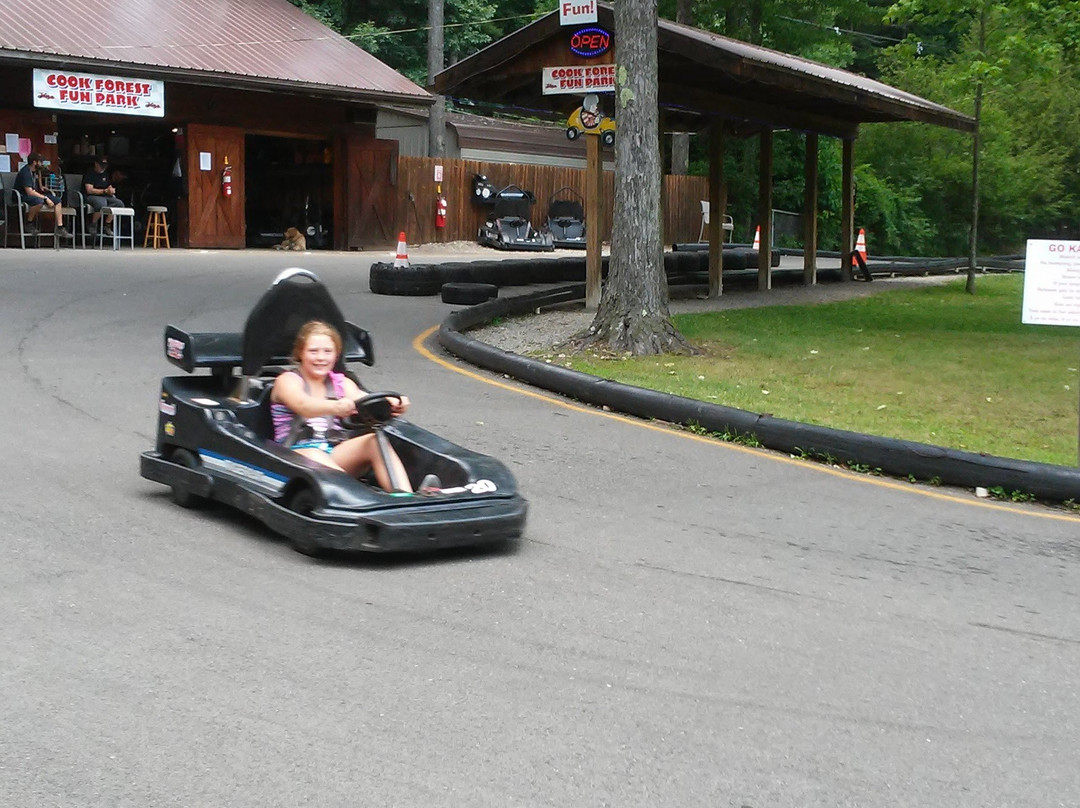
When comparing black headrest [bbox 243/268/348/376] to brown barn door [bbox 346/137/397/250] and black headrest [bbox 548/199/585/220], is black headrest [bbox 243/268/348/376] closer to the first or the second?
brown barn door [bbox 346/137/397/250]

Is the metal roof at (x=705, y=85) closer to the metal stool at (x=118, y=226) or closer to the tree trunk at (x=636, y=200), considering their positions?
the tree trunk at (x=636, y=200)

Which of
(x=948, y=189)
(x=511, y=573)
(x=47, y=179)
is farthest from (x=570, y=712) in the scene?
(x=948, y=189)

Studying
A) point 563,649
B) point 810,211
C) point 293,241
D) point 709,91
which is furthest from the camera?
point 293,241

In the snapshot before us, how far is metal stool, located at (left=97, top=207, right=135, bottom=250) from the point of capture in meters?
25.8

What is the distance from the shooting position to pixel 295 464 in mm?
6125

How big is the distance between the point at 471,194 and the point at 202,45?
9.90 meters

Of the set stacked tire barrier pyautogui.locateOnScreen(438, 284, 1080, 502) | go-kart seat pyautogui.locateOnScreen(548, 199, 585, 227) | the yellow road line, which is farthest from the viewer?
go-kart seat pyautogui.locateOnScreen(548, 199, 585, 227)

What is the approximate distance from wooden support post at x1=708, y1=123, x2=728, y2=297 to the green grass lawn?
2.40m

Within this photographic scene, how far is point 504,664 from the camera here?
4828mm

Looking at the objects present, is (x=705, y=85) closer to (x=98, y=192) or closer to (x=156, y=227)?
(x=98, y=192)

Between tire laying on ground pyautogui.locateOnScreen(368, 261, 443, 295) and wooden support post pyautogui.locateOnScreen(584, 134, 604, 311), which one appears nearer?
wooden support post pyautogui.locateOnScreen(584, 134, 604, 311)

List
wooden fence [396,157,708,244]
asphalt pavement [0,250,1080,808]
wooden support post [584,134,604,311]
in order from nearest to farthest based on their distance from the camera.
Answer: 1. asphalt pavement [0,250,1080,808]
2. wooden support post [584,134,604,311]
3. wooden fence [396,157,708,244]

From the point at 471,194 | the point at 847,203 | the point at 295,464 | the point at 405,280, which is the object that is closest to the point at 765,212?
the point at 847,203

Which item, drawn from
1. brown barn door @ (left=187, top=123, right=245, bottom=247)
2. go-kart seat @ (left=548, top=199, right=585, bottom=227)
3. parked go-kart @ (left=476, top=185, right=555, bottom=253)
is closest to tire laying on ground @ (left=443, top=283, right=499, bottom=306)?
brown barn door @ (left=187, top=123, right=245, bottom=247)
